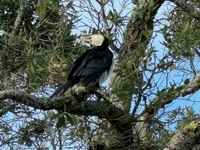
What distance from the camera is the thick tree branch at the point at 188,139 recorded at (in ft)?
12.9

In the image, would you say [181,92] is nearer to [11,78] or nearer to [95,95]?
[95,95]

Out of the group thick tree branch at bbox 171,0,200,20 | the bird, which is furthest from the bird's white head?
thick tree branch at bbox 171,0,200,20

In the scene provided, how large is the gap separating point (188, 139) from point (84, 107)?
2.23ft

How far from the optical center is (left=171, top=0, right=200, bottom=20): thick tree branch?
4.49 m

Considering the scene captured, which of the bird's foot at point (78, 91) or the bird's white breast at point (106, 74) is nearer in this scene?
the bird's foot at point (78, 91)

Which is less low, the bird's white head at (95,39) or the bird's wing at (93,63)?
the bird's white head at (95,39)

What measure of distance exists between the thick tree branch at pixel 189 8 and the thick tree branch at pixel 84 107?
0.97 metres

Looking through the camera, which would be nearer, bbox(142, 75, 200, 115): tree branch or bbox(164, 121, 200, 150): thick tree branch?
bbox(142, 75, 200, 115): tree branch

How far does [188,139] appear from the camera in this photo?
3.95 metres

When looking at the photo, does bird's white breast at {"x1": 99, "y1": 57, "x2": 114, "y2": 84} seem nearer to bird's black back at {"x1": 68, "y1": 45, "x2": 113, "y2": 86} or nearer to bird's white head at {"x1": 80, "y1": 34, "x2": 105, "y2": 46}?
bird's black back at {"x1": 68, "y1": 45, "x2": 113, "y2": 86}

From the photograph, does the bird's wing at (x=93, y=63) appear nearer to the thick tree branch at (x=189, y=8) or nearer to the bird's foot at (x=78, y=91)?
the bird's foot at (x=78, y=91)

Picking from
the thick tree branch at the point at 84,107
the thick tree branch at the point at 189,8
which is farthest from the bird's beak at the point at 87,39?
the thick tree branch at the point at 84,107

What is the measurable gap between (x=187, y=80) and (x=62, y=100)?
2.74 feet

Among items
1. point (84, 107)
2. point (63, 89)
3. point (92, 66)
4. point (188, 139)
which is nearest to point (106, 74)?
point (92, 66)
